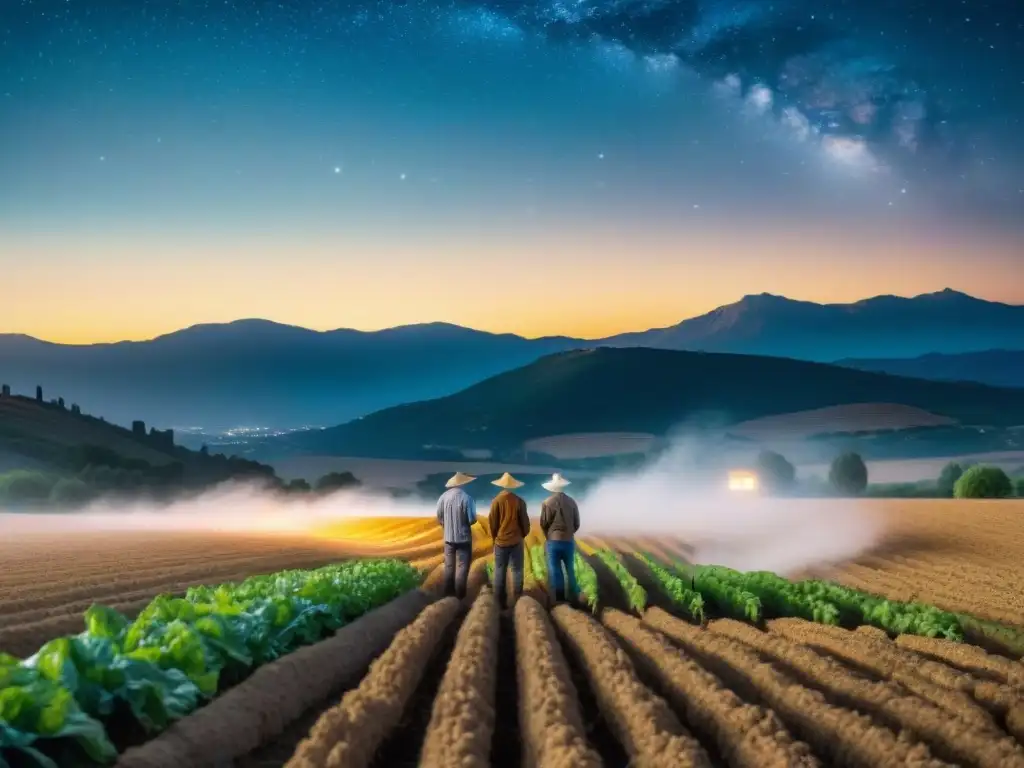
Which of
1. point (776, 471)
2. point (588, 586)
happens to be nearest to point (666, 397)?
point (776, 471)

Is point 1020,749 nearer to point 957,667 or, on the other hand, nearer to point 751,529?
point 957,667

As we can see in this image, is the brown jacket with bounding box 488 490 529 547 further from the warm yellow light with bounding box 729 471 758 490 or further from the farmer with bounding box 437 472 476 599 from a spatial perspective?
the warm yellow light with bounding box 729 471 758 490

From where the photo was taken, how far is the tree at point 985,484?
210ft

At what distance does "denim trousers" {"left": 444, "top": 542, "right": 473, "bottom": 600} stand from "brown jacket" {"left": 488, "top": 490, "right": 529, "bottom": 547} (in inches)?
38.3

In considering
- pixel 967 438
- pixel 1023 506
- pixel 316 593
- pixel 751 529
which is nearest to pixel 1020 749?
pixel 316 593

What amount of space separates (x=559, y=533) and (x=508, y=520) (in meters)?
1.00

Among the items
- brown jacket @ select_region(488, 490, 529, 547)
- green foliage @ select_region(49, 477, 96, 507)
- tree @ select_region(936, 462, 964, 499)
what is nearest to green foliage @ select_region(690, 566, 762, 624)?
brown jacket @ select_region(488, 490, 529, 547)

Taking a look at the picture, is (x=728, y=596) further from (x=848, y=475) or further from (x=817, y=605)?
(x=848, y=475)

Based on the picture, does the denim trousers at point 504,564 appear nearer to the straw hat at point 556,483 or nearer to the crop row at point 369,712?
the straw hat at point 556,483

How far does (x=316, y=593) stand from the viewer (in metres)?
15.3

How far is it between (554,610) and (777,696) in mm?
9040

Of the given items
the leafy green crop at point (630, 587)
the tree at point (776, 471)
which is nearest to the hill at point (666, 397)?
the tree at point (776, 471)

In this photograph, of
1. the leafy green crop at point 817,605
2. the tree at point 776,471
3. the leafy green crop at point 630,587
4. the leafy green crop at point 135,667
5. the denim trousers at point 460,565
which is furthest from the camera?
the tree at point 776,471

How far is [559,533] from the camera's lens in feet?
65.3
